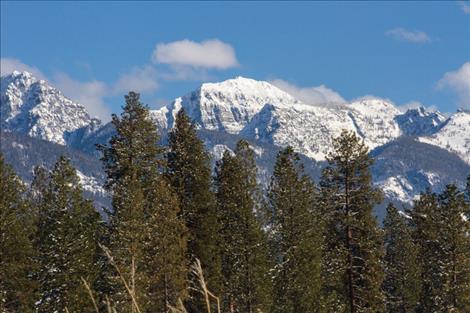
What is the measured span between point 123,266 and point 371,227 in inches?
585

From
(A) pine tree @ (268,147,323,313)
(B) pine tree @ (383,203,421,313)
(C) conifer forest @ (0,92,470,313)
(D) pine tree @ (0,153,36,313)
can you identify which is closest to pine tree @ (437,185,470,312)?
(C) conifer forest @ (0,92,470,313)

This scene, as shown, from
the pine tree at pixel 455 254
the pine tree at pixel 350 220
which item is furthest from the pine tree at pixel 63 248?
the pine tree at pixel 455 254

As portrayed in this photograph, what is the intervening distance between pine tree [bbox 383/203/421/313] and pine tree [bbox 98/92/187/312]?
816 inches

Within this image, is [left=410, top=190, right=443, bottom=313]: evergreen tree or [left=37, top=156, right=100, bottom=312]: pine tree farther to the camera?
[left=410, top=190, right=443, bottom=313]: evergreen tree

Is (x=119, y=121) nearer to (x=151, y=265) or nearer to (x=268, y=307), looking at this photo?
(x=151, y=265)

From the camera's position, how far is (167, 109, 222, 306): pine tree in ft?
145

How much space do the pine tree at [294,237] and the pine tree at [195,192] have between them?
418 centimetres

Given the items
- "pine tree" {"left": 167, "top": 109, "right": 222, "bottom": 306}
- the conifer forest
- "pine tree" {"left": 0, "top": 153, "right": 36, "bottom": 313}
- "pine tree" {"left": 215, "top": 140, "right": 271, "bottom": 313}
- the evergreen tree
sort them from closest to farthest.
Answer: "pine tree" {"left": 0, "top": 153, "right": 36, "bottom": 313} → the conifer forest → "pine tree" {"left": 215, "top": 140, "right": 271, "bottom": 313} → "pine tree" {"left": 167, "top": 109, "right": 222, "bottom": 306} → the evergreen tree

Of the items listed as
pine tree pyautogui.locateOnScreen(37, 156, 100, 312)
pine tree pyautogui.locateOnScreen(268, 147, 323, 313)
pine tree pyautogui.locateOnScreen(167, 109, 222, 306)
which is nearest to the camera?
pine tree pyautogui.locateOnScreen(37, 156, 100, 312)

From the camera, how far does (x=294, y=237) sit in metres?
42.9

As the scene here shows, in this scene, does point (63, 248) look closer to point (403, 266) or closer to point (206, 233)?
point (206, 233)

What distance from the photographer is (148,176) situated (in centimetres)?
4300

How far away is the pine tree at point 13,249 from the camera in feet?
126

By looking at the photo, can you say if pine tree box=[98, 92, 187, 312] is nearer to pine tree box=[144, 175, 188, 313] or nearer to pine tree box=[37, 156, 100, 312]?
pine tree box=[144, 175, 188, 313]
